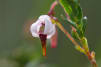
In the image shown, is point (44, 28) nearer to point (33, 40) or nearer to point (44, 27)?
point (44, 27)

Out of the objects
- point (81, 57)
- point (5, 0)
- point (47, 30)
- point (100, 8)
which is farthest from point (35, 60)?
point (5, 0)

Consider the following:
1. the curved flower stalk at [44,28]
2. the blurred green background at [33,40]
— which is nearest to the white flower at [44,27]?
the curved flower stalk at [44,28]

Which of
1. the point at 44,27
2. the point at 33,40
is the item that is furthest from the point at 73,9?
the point at 33,40

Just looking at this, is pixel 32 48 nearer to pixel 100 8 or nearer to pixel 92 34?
pixel 92 34

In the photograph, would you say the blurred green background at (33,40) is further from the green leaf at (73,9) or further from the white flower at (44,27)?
the green leaf at (73,9)

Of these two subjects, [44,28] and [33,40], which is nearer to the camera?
[44,28]

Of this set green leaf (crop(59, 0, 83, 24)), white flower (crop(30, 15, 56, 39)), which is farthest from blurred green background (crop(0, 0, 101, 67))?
green leaf (crop(59, 0, 83, 24))

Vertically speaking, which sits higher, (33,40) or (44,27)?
(44,27)

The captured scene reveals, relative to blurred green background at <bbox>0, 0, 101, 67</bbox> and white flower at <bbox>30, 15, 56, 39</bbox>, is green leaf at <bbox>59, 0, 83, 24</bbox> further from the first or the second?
blurred green background at <bbox>0, 0, 101, 67</bbox>
